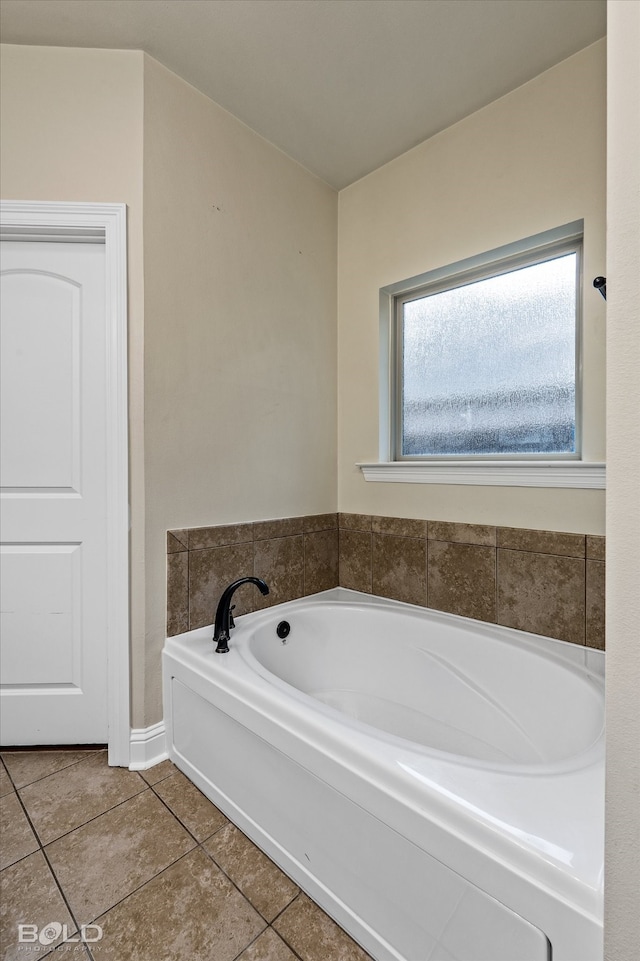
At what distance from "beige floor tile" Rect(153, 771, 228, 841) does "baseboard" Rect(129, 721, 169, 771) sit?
0.37 feet

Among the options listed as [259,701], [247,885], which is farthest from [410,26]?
[247,885]

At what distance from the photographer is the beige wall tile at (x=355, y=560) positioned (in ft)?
7.79

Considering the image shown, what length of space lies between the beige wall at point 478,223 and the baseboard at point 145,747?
1350 mm

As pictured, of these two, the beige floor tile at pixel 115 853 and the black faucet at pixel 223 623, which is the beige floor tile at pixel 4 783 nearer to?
the beige floor tile at pixel 115 853

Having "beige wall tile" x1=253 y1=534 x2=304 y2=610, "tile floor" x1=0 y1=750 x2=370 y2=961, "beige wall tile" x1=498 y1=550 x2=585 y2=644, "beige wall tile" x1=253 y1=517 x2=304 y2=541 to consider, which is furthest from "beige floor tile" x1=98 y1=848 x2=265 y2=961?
"beige wall tile" x1=498 y1=550 x2=585 y2=644

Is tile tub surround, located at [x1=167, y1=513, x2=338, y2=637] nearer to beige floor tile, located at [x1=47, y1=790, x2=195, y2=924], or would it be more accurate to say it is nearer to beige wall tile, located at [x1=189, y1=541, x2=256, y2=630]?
beige wall tile, located at [x1=189, y1=541, x2=256, y2=630]

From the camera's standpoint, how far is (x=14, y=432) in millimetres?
1760

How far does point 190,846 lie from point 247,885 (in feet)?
0.74

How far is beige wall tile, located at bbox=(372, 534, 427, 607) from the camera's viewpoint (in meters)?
2.14

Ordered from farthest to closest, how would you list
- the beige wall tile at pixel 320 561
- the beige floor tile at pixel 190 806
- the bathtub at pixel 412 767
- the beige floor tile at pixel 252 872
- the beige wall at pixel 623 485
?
the beige wall tile at pixel 320 561 → the beige floor tile at pixel 190 806 → the beige floor tile at pixel 252 872 → the bathtub at pixel 412 767 → the beige wall at pixel 623 485

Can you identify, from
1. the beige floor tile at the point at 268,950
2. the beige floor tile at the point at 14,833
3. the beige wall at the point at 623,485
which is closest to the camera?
the beige wall at the point at 623,485

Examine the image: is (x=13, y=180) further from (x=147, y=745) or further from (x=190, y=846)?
(x=190, y=846)

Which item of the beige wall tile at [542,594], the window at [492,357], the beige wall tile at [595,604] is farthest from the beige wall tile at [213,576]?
the beige wall tile at [595,604]

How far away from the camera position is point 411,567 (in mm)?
2176
